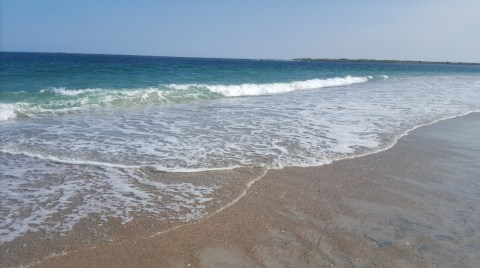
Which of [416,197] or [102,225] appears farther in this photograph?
[416,197]

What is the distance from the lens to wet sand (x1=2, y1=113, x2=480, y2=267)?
3.57 metres

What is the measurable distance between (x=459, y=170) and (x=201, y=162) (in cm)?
412

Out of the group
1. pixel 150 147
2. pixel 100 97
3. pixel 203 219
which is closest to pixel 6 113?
pixel 100 97

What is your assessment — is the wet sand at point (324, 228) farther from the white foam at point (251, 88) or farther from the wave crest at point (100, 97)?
the white foam at point (251, 88)

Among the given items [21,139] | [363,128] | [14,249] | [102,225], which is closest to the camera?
[14,249]

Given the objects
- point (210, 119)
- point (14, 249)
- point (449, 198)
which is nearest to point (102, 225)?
point (14, 249)

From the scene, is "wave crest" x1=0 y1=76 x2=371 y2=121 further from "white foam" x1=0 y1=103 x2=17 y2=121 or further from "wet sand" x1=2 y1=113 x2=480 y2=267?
"wet sand" x1=2 y1=113 x2=480 y2=267

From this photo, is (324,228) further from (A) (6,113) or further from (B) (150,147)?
(A) (6,113)

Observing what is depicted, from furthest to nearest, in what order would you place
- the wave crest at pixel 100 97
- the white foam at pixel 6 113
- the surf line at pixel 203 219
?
the wave crest at pixel 100 97 → the white foam at pixel 6 113 → the surf line at pixel 203 219

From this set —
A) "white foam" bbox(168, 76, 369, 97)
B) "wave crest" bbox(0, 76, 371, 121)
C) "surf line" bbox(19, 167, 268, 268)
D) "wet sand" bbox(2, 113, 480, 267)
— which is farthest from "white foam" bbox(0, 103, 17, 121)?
"white foam" bbox(168, 76, 369, 97)

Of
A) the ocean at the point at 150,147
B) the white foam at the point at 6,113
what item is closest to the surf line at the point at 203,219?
the ocean at the point at 150,147

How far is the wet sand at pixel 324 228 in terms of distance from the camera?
141 inches

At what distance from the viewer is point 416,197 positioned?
519cm

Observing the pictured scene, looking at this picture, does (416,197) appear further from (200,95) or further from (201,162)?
(200,95)
